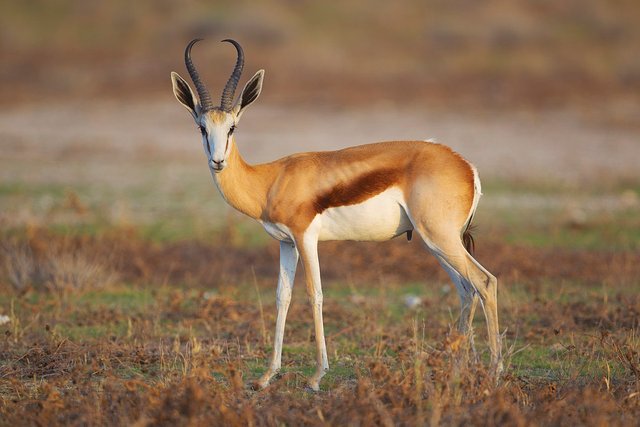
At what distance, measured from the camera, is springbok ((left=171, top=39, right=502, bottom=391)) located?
7125mm

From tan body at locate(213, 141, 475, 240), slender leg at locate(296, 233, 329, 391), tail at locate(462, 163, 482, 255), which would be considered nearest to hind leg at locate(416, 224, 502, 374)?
tan body at locate(213, 141, 475, 240)

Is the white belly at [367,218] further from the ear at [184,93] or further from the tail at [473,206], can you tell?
the ear at [184,93]

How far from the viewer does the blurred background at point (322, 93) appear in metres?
18.7

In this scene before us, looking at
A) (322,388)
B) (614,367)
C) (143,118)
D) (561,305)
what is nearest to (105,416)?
(322,388)

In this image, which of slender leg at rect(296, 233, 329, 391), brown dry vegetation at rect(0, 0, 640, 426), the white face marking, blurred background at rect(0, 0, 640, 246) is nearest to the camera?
brown dry vegetation at rect(0, 0, 640, 426)

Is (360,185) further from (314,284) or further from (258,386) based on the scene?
(258,386)

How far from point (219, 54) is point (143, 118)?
7.52 metres

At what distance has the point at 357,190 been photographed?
23.4ft

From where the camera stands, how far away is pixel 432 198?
23.4ft

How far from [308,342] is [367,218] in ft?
6.34

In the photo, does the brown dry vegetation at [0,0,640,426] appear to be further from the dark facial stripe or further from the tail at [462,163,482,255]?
the dark facial stripe

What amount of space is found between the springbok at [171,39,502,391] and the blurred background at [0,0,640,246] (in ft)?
25.1

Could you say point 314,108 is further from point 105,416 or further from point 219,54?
point 105,416

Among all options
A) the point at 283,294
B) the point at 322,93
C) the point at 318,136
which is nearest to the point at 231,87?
the point at 283,294
